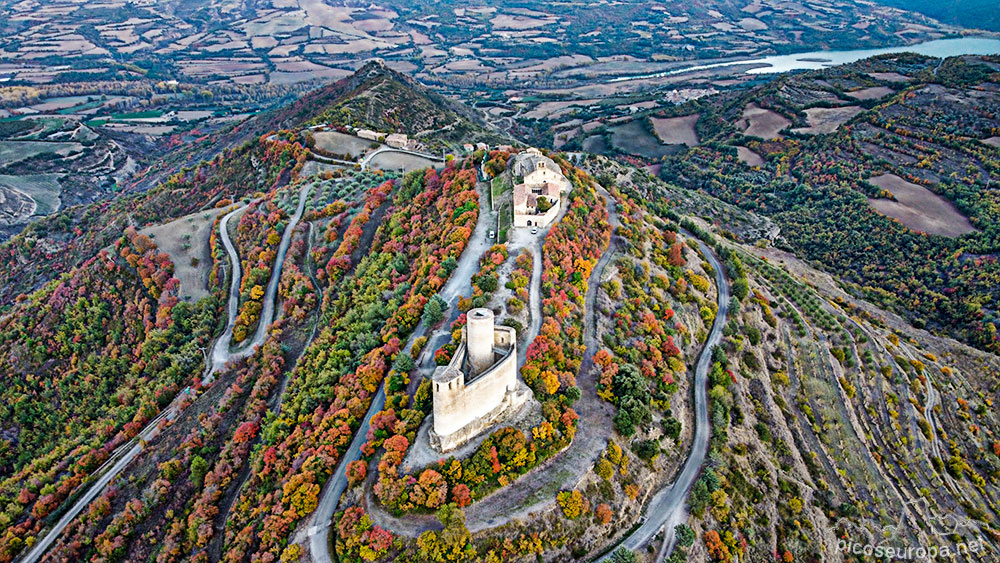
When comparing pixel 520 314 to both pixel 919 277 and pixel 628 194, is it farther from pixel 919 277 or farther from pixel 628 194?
pixel 919 277

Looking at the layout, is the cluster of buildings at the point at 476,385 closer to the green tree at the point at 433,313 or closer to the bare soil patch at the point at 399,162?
the green tree at the point at 433,313

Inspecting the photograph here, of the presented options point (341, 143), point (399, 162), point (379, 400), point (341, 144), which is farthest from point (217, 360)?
point (341, 143)

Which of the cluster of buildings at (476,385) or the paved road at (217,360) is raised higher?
the cluster of buildings at (476,385)

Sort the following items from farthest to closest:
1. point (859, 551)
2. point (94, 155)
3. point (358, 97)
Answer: point (94, 155) < point (358, 97) < point (859, 551)

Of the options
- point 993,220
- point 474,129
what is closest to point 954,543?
point 993,220

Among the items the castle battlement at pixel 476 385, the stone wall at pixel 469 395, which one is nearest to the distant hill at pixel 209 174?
the castle battlement at pixel 476 385

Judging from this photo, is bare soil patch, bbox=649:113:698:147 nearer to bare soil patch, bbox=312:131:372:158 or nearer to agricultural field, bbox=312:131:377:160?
agricultural field, bbox=312:131:377:160

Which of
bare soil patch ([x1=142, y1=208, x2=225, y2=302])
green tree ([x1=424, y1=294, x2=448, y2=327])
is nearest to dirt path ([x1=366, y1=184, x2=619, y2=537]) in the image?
green tree ([x1=424, y1=294, x2=448, y2=327])
